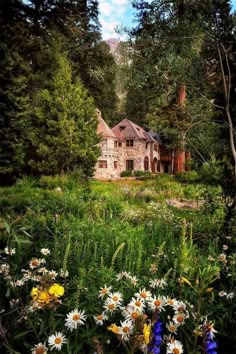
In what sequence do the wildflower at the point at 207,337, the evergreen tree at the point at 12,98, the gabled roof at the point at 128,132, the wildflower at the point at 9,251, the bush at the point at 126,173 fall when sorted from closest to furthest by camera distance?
the wildflower at the point at 207,337
the wildflower at the point at 9,251
the evergreen tree at the point at 12,98
the bush at the point at 126,173
the gabled roof at the point at 128,132

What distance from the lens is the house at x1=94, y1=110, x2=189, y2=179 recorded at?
31.3 meters

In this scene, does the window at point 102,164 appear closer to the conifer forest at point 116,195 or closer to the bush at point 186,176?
the conifer forest at point 116,195

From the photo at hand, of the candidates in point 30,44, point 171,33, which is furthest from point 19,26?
point 171,33

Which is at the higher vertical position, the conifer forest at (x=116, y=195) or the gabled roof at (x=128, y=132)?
the gabled roof at (x=128, y=132)

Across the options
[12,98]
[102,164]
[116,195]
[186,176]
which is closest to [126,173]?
[102,164]

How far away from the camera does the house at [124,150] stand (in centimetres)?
3130

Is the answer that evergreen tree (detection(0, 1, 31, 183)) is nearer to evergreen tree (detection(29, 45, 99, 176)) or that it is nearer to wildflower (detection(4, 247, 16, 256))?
evergreen tree (detection(29, 45, 99, 176))

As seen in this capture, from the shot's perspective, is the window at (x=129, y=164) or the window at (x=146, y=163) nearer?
the window at (x=129, y=164)

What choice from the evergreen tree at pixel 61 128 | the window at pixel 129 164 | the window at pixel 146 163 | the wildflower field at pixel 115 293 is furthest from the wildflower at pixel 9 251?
the window at pixel 146 163

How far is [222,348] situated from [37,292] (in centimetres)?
139

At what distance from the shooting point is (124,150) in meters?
34.3

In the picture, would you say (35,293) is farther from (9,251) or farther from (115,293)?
(115,293)

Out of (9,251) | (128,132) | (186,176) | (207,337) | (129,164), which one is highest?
(128,132)

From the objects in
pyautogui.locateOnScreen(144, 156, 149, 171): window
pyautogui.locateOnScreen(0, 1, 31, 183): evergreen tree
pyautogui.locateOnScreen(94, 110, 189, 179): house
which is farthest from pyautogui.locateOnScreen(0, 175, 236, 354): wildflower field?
pyautogui.locateOnScreen(144, 156, 149, 171): window
